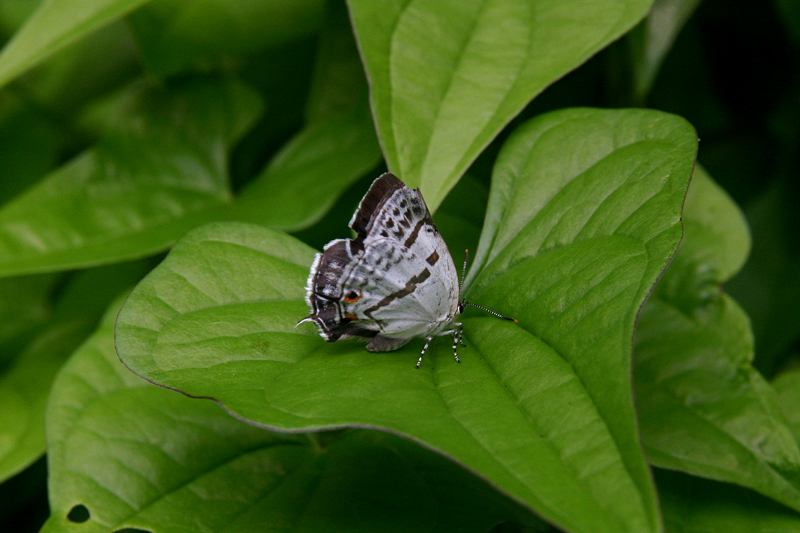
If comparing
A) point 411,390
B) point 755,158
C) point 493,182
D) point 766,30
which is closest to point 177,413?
point 411,390

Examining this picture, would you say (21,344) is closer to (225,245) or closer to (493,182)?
(225,245)

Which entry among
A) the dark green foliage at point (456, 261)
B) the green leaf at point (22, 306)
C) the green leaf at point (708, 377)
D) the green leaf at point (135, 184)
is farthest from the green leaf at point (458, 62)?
the green leaf at point (22, 306)

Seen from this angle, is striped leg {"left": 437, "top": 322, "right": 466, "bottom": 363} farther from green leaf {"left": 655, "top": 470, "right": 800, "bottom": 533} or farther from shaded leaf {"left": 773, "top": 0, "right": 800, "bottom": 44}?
shaded leaf {"left": 773, "top": 0, "right": 800, "bottom": 44}

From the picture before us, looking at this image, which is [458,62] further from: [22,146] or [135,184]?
[22,146]

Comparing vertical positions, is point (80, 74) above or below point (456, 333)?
above

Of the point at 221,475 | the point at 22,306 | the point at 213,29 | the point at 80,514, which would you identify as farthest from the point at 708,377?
the point at 22,306

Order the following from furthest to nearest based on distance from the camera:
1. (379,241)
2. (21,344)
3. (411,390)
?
1. (21,344)
2. (379,241)
3. (411,390)

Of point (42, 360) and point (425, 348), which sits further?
point (42, 360)
